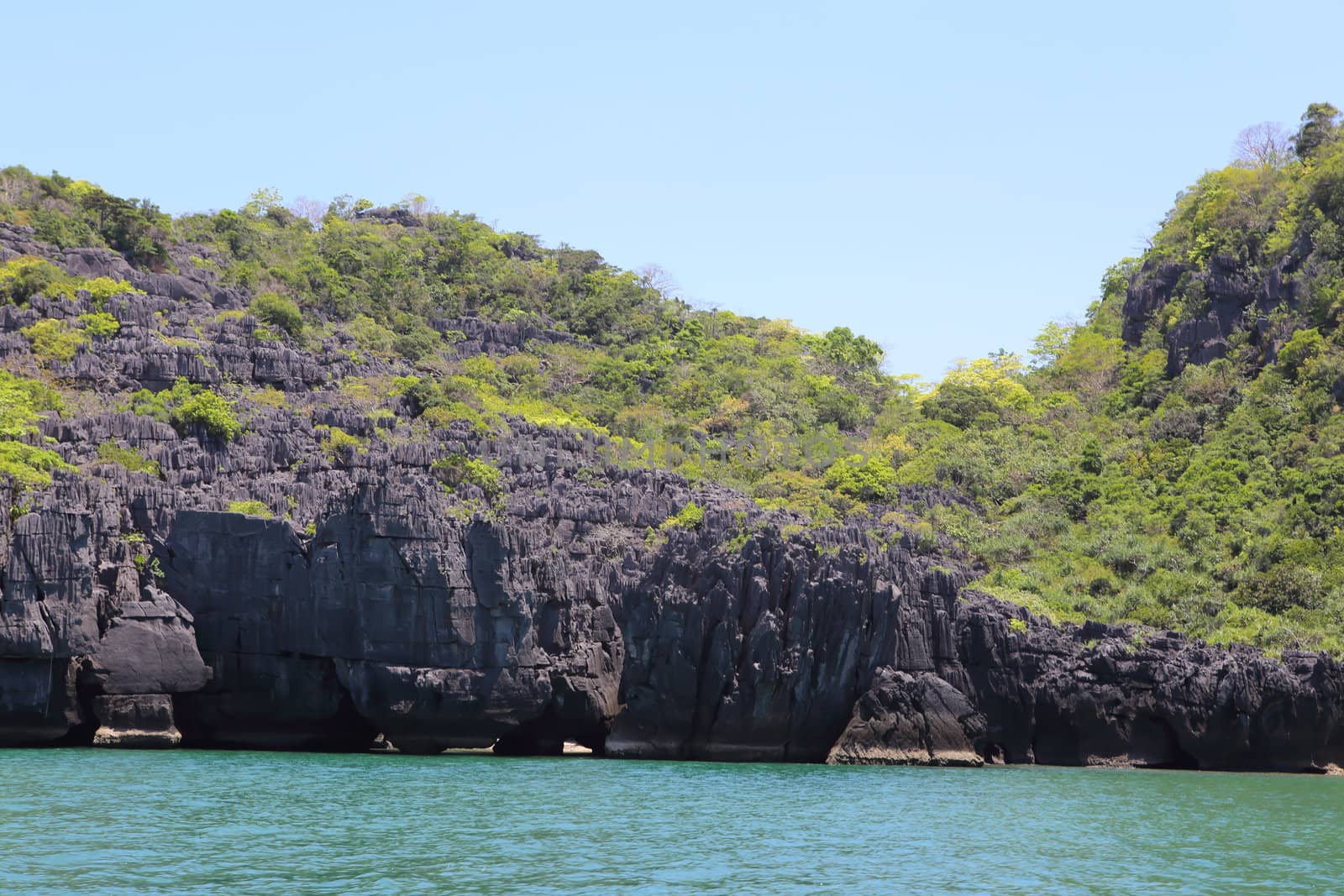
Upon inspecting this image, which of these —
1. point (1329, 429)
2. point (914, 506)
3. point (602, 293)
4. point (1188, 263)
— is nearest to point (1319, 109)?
point (1188, 263)

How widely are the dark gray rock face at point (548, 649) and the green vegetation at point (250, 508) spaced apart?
35 cm

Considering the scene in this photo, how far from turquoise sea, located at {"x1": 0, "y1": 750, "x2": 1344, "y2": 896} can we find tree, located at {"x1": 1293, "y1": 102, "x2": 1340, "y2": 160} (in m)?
45.1

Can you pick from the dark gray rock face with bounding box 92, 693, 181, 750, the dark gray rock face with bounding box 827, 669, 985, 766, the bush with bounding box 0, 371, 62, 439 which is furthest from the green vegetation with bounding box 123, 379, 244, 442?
the dark gray rock face with bounding box 827, 669, 985, 766

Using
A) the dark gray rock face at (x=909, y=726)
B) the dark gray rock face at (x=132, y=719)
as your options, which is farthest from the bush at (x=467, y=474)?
the dark gray rock face at (x=909, y=726)

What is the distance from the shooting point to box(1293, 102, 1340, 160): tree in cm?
7562

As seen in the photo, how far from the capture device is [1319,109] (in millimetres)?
75875

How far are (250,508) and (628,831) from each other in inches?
913

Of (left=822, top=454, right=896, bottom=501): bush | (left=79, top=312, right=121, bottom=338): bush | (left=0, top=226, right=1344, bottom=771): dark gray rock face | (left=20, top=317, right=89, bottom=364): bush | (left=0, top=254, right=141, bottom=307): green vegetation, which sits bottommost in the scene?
(left=0, top=226, right=1344, bottom=771): dark gray rock face

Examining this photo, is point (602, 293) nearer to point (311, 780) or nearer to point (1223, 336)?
point (1223, 336)

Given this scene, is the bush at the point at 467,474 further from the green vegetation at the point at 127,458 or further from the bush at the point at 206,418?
the green vegetation at the point at 127,458

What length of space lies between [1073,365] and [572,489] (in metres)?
40.1

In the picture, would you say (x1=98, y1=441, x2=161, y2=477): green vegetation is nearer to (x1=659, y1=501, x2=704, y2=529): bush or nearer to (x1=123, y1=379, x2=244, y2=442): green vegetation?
(x1=123, y1=379, x2=244, y2=442): green vegetation

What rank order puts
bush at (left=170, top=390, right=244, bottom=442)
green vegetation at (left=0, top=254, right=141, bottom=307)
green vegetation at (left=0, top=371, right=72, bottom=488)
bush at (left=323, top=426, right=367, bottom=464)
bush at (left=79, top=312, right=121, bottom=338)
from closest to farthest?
1. green vegetation at (left=0, top=371, right=72, bottom=488)
2. bush at (left=170, top=390, right=244, bottom=442)
3. bush at (left=323, top=426, right=367, bottom=464)
4. bush at (left=79, top=312, right=121, bottom=338)
5. green vegetation at (left=0, top=254, right=141, bottom=307)

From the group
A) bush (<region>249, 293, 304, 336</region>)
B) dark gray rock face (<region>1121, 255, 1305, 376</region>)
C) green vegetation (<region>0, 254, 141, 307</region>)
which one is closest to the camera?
green vegetation (<region>0, 254, 141, 307</region>)
